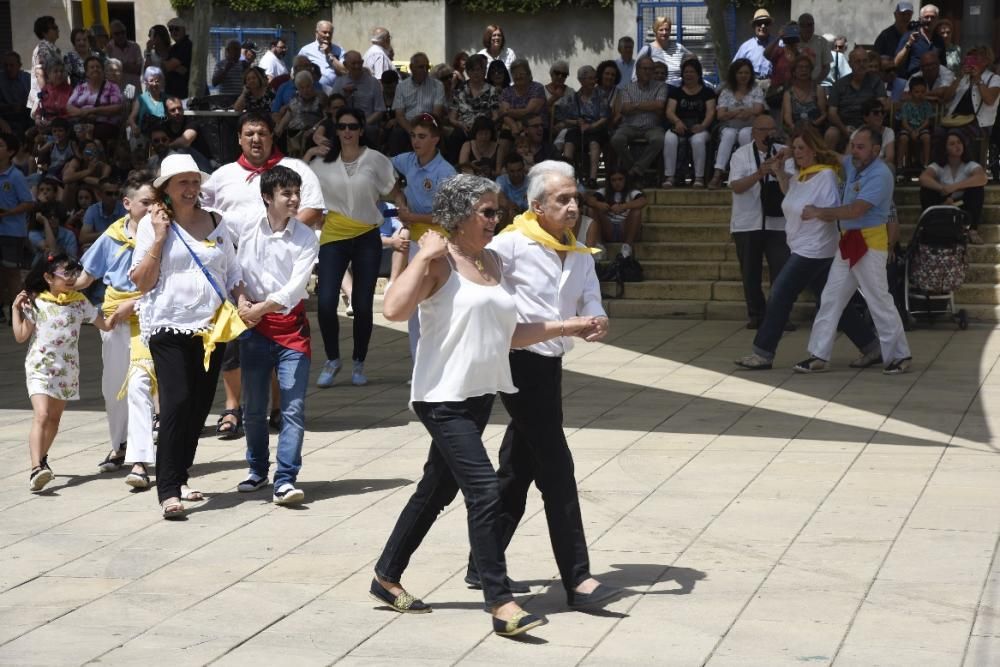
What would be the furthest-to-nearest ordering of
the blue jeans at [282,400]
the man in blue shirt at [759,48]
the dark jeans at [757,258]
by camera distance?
A: the man in blue shirt at [759,48] → the dark jeans at [757,258] → the blue jeans at [282,400]

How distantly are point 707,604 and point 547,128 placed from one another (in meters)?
12.1

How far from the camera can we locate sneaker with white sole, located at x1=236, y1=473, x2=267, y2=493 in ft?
25.7

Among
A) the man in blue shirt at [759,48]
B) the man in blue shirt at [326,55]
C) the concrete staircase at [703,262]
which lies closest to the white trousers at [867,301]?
the concrete staircase at [703,262]

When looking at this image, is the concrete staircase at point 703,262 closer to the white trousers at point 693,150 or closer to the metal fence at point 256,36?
the white trousers at point 693,150

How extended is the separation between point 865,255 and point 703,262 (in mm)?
4310

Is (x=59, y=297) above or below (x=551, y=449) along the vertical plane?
above

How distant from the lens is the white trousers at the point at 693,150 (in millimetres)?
16703

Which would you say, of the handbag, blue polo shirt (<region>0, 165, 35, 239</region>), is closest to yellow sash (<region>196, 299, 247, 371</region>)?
the handbag

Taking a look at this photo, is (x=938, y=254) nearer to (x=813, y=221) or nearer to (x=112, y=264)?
(x=813, y=221)

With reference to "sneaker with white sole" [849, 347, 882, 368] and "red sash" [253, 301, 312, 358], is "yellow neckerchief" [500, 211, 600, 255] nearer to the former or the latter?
"red sash" [253, 301, 312, 358]

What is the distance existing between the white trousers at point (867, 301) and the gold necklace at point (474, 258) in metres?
6.09

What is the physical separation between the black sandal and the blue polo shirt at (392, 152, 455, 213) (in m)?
1.95

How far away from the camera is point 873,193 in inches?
438

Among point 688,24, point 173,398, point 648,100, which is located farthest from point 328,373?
point 688,24
